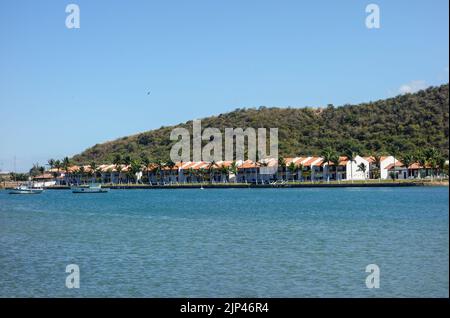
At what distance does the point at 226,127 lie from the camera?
146 metres

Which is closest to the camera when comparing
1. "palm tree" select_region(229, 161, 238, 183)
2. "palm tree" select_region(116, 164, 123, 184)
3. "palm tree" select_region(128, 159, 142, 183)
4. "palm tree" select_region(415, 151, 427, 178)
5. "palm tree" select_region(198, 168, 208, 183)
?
"palm tree" select_region(415, 151, 427, 178)

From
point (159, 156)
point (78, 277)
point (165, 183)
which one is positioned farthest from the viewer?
point (159, 156)

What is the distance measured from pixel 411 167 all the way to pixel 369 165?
6809mm

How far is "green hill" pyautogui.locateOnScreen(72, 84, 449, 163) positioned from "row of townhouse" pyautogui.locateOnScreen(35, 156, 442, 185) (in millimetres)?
4630

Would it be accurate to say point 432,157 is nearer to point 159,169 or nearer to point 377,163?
point 377,163

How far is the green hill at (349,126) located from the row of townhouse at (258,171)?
15.2 ft

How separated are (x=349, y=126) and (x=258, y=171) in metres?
21.7

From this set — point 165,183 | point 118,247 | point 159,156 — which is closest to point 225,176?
point 165,183

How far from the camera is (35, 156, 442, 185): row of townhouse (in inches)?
4045

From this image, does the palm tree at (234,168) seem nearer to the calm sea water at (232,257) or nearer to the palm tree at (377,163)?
the palm tree at (377,163)

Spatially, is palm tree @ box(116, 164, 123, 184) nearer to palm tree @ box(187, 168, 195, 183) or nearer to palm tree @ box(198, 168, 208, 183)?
palm tree @ box(187, 168, 195, 183)

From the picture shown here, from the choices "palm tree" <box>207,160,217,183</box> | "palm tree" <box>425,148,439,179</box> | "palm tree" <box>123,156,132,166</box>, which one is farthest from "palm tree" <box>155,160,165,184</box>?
"palm tree" <box>425,148,439,179</box>
